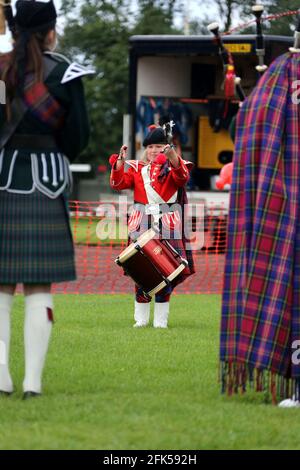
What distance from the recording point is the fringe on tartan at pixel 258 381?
6.35 m

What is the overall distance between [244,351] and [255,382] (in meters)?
0.22

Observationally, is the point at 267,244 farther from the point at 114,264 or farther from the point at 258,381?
the point at 114,264

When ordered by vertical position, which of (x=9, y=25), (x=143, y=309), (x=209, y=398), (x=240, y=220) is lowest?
(x=143, y=309)

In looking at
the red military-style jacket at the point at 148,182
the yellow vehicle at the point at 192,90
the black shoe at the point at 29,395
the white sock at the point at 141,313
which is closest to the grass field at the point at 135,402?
the black shoe at the point at 29,395

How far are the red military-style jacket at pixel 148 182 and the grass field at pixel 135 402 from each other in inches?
39.5

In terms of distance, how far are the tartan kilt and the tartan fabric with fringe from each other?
0.88 metres

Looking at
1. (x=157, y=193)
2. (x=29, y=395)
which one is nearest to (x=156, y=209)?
(x=157, y=193)

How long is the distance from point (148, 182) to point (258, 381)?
367 cm

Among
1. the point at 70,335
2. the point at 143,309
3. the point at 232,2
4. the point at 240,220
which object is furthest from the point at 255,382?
the point at 232,2

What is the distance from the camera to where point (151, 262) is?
367 inches

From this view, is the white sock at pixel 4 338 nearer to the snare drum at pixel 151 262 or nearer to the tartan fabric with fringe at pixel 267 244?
the tartan fabric with fringe at pixel 267 244

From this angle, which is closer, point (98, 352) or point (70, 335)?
point (98, 352)

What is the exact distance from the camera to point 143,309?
33.2 feet
